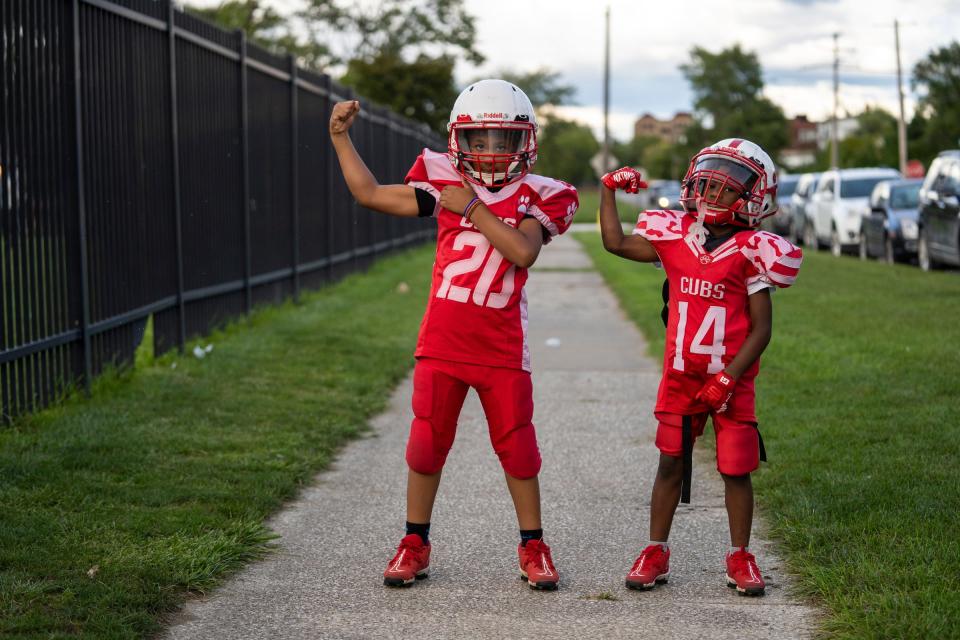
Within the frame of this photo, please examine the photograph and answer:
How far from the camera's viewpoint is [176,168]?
9961 mm

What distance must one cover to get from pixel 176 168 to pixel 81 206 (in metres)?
2.19

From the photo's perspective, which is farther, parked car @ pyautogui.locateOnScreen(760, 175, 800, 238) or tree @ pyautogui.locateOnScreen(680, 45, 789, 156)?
tree @ pyautogui.locateOnScreen(680, 45, 789, 156)

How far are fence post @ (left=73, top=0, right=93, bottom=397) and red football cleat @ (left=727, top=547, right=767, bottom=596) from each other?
184 inches

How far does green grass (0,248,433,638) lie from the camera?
168 inches

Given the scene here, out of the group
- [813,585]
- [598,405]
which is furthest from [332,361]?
[813,585]

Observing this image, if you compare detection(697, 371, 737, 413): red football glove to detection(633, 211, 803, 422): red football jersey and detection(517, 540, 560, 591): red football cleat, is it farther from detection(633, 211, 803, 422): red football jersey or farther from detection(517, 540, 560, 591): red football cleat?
detection(517, 540, 560, 591): red football cleat

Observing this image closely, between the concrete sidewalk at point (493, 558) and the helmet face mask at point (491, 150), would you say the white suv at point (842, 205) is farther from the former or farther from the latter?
the helmet face mask at point (491, 150)

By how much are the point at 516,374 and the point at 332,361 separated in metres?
5.36

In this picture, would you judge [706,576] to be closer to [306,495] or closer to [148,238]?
[306,495]

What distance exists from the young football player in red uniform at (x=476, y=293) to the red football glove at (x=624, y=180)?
0.22m

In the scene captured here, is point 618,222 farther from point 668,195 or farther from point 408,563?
point 668,195

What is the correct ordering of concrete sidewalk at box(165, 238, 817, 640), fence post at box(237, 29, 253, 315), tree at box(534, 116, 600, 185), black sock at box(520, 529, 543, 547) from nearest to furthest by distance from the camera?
1. concrete sidewalk at box(165, 238, 817, 640)
2. black sock at box(520, 529, 543, 547)
3. fence post at box(237, 29, 253, 315)
4. tree at box(534, 116, 600, 185)

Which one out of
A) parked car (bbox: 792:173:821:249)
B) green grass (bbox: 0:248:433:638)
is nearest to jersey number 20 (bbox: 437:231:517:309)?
green grass (bbox: 0:248:433:638)

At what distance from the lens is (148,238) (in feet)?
30.7
